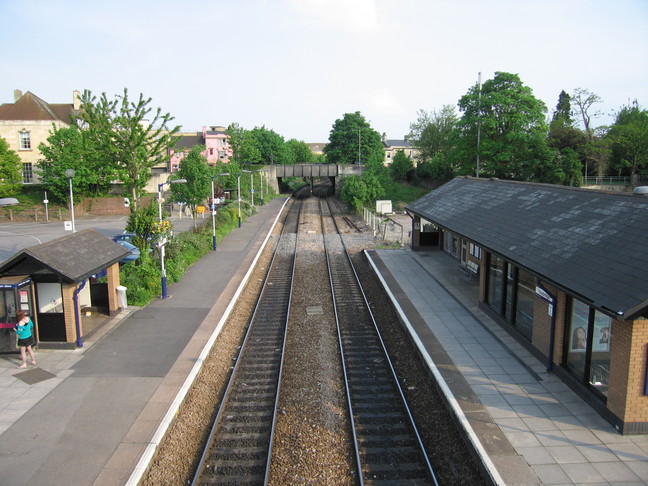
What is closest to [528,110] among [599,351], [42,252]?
[599,351]

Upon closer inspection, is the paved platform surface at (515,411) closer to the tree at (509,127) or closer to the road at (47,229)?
the road at (47,229)

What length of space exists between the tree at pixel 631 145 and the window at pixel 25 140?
181ft

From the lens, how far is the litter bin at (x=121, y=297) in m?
16.1

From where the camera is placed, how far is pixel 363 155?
254 feet

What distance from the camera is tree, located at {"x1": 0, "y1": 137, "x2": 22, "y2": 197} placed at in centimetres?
4153

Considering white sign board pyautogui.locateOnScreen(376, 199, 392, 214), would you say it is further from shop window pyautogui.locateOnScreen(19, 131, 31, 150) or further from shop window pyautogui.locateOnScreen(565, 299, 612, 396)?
shop window pyautogui.locateOnScreen(19, 131, 31, 150)

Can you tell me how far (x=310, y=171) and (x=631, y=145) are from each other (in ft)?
127

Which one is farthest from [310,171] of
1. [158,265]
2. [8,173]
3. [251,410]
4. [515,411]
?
[515,411]

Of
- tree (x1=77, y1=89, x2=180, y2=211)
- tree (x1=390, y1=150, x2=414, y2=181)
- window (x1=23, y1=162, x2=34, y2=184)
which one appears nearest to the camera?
tree (x1=77, y1=89, x2=180, y2=211)

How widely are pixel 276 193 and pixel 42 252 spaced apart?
5874cm

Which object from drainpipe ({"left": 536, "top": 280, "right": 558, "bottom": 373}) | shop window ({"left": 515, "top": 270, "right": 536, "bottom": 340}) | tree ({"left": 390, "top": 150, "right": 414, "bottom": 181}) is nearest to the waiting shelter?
drainpipe ({"left": 536, "top": 280, "right": 558, "bottom": 373})

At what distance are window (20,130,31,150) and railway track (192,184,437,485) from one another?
41.3 metres

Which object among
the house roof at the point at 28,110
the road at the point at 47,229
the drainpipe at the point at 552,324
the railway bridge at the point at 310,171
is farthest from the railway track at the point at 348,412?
the railway bridge at the point at 310,171

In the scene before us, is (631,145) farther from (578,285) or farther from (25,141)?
(25,141)
